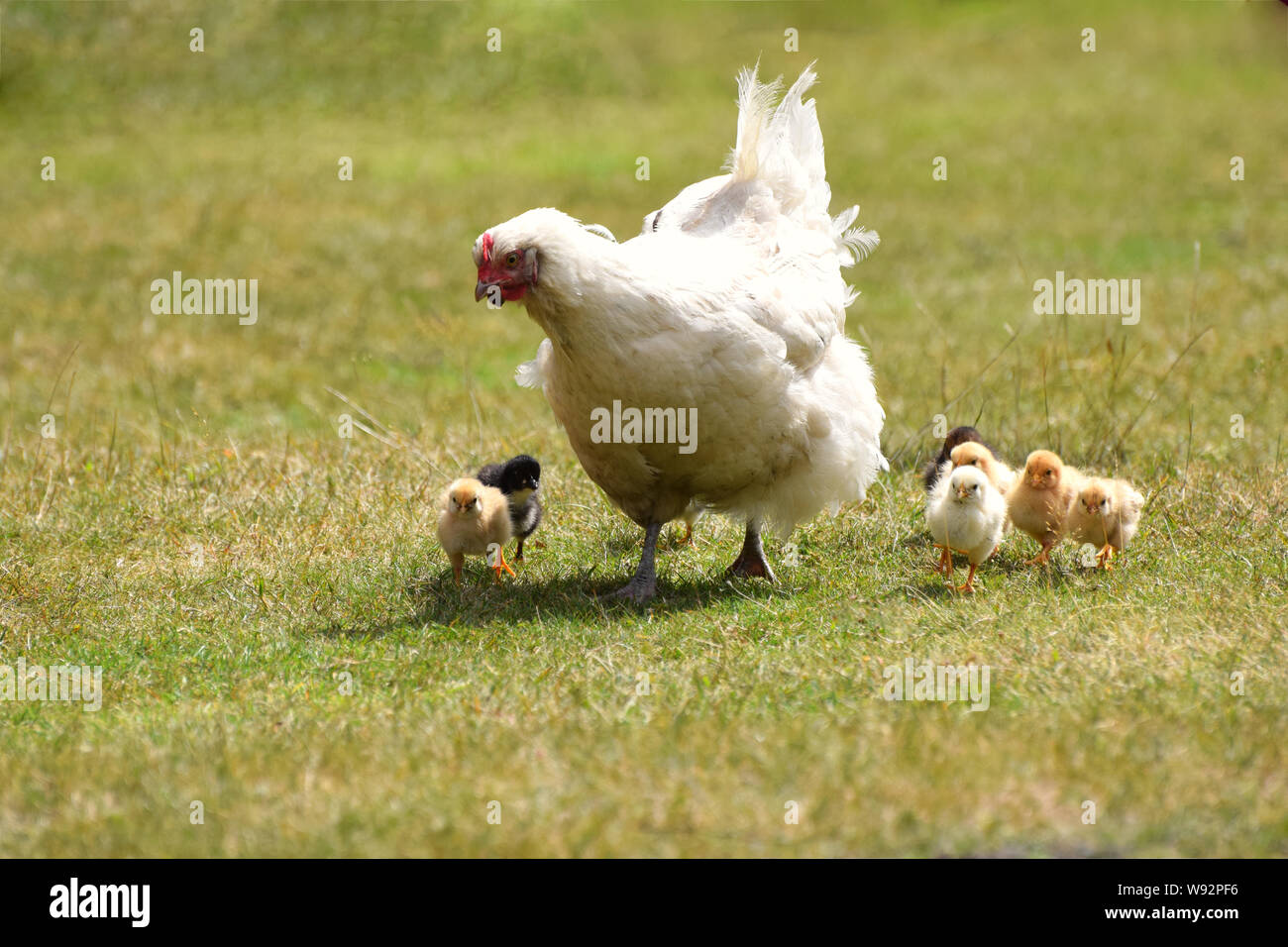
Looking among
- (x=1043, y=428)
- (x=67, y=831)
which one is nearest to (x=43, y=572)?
(x=67, y=831)

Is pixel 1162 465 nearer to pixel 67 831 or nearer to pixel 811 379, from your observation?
pixel 811 379

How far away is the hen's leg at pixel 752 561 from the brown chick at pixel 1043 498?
1.18 m

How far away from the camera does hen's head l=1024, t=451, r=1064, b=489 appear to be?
6527 millimetres

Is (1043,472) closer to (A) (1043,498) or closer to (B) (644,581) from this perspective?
(A) (1043,498)

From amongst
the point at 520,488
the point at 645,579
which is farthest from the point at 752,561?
the point at 520,488

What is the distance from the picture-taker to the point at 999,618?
5816 millimetres

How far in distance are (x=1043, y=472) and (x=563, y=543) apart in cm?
247

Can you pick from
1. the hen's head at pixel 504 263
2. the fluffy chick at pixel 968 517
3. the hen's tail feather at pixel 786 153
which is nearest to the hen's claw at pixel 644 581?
the fluffy chick at pixel 968 517

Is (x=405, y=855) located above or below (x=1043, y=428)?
below

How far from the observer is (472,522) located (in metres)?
6.53

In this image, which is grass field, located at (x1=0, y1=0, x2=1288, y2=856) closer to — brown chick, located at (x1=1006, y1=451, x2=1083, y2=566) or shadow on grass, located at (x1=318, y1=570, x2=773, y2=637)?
shadow on grass, located at (x1=318, y1=570, x2=773, y2=637)

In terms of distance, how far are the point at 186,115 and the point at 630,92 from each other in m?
7.07

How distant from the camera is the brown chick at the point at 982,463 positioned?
677 centimetres

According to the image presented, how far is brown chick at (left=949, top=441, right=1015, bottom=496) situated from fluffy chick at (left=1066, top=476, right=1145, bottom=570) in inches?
17.0
